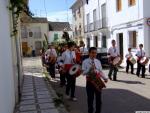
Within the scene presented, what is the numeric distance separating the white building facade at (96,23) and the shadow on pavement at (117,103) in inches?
861

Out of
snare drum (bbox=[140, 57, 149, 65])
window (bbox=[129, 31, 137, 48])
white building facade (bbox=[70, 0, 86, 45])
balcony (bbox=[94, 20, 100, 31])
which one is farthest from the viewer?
white building facade (bbox=[70, 0, 86, 45])

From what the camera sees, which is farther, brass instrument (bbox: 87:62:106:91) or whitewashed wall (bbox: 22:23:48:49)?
whitewashed wall (bbox: 22:23:48:49)

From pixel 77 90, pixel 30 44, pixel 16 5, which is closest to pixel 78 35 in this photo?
pixel 30 44

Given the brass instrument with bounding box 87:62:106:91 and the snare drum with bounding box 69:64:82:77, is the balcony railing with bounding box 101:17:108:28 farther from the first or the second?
the brass instrument with bounding box 87:62:106:91

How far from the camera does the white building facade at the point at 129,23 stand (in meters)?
23.2

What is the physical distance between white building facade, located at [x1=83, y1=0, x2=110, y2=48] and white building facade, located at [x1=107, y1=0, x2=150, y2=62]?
2.35 metres

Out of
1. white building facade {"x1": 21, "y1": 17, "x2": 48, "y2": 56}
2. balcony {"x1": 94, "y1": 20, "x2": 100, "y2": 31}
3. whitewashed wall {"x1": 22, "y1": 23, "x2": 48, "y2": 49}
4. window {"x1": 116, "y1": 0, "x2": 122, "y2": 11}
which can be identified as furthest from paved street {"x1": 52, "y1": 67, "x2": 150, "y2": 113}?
whitewashed wall {"x1": 22, "y1": 23, "x2": 48, "y2": 49}

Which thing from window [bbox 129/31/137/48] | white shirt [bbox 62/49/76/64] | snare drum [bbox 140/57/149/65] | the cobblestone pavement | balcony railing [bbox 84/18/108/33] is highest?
balcony railing [bbox 84/18/108/33]

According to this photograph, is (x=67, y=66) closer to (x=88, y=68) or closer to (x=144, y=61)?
(x=88, y=68)

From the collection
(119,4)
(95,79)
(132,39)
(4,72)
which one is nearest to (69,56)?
(95,79)

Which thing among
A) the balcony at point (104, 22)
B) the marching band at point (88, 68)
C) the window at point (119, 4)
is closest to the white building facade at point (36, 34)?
the balcony at point (104, 22)

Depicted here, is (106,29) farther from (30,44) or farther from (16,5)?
(30,44)

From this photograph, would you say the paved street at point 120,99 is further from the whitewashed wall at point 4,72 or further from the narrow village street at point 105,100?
the whitewashed wall at point 4,72

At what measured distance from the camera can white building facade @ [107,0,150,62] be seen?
23219 millimetres
